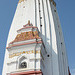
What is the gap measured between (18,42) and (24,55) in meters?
1.51

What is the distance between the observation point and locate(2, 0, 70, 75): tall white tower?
17.1 meters

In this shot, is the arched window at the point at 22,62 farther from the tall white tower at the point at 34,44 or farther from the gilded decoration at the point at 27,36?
Result: the gilded decoration at the point at 27,36

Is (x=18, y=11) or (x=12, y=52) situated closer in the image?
(x=12, y=52)

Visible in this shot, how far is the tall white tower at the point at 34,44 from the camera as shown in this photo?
17.1 m

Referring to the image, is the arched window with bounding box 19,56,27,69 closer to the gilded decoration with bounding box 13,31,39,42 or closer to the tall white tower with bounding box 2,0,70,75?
the tall white tower with bounding box 2,0,70,75

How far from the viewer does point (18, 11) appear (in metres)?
24.4

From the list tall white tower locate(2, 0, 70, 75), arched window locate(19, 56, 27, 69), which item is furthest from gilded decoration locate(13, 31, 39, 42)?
arched window locate(19, 56, 27, 69)

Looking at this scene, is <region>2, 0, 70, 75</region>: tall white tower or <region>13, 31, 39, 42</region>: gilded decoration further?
<region>13, 31, 39, 42</region>: gilded decoration

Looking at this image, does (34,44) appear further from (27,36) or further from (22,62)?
(22,62)

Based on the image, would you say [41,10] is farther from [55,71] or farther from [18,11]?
[55,71]

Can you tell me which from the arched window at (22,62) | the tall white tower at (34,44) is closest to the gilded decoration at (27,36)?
the tall white tower at (34,44)

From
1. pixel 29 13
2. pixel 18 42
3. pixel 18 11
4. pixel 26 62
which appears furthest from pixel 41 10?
pixel 26 62

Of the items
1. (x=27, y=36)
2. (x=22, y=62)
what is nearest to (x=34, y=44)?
(x=27, y=36)

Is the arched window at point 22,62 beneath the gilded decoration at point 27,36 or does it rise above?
beneath
